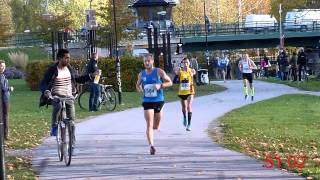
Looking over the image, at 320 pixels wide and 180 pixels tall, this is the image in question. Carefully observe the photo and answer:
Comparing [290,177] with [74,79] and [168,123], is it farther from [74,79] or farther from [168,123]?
[168,123]

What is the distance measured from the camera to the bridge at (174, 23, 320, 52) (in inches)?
2928

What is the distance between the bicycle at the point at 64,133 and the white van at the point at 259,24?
66.0 m

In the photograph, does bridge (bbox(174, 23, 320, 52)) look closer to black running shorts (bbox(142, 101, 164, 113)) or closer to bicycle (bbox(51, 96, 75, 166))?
black running shorts (bbox(142, 101, 164, 113))

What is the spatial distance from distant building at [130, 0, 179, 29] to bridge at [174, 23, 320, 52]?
38.1 meters

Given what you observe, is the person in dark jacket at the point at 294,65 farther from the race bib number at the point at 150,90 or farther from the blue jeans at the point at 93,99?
the race bib number at the point at 150,90

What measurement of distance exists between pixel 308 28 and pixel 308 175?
6738 centimetres

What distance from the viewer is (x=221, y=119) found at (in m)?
19.3

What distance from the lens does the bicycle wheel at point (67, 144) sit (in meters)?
11.2

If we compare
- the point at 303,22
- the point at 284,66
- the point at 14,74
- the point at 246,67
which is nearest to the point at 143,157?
the point at 246,67

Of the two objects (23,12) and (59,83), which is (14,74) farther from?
(59,83)

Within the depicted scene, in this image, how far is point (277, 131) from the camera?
16.3 m

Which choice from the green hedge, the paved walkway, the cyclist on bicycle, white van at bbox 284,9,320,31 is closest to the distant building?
the green hedge

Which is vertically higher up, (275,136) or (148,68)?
(148,68)

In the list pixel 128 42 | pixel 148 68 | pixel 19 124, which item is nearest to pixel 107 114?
pixel 19 124
